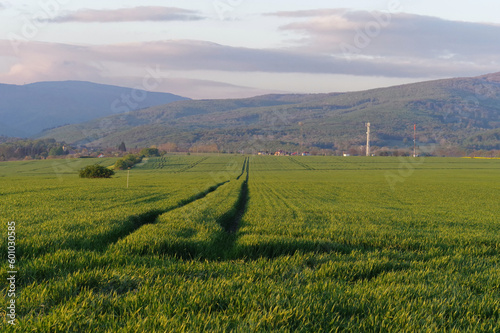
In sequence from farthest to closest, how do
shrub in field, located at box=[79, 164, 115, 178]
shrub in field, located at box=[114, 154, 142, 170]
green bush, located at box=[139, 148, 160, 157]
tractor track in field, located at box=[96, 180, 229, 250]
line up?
green bush, located at box=[139, 148, 160, 157], shrub in field, located at box=[114, 154, 142, 170], shrub in field, located at box=[79, 164, 115, 178], tractor track in field, located at box=[96, 180, 229, 250]

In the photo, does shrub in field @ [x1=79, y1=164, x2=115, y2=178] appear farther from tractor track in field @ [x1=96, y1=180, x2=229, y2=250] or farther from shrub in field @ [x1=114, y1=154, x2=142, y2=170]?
tractor track in field @ [x1=96, y1=180, x2=229, y2=250]

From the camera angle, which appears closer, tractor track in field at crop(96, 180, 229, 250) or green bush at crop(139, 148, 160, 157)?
tractor track in field at crop(96, 180, 229, 250)

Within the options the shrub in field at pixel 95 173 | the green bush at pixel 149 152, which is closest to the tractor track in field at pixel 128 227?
the shrub in field at pixel 95 173

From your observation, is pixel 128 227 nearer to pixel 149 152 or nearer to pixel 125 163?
pixel 125 163

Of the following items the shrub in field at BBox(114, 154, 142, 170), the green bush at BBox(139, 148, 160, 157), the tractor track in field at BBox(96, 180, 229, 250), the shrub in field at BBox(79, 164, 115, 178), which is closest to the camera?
the tractor track in field at BBox(96, 180, 229, 250)

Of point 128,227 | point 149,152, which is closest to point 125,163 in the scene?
point 149,152

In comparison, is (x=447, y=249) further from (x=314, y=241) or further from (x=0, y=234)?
(x=0, y=234)

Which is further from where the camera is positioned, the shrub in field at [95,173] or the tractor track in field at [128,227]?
the shrub in field at [95,173]

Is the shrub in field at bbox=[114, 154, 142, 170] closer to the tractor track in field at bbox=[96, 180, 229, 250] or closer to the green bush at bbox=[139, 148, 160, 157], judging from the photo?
the green bush at bbox=[139, 148, 160, 157]

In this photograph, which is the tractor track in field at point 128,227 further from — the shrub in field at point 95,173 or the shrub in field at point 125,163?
the shrub in field at point 125,163

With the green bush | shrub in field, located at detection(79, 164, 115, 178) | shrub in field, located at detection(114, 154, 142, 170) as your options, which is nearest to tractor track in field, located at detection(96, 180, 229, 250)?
shrub in field, located at detection(79, 164, 115, 178)

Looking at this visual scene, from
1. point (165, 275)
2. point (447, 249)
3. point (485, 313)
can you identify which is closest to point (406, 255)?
point (447, 249)

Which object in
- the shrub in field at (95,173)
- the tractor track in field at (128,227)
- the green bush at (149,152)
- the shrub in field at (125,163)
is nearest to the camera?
the tractor track in field at (128,227)

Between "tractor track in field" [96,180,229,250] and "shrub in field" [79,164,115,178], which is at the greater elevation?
"tractor track in field" [96,180,229,250]
